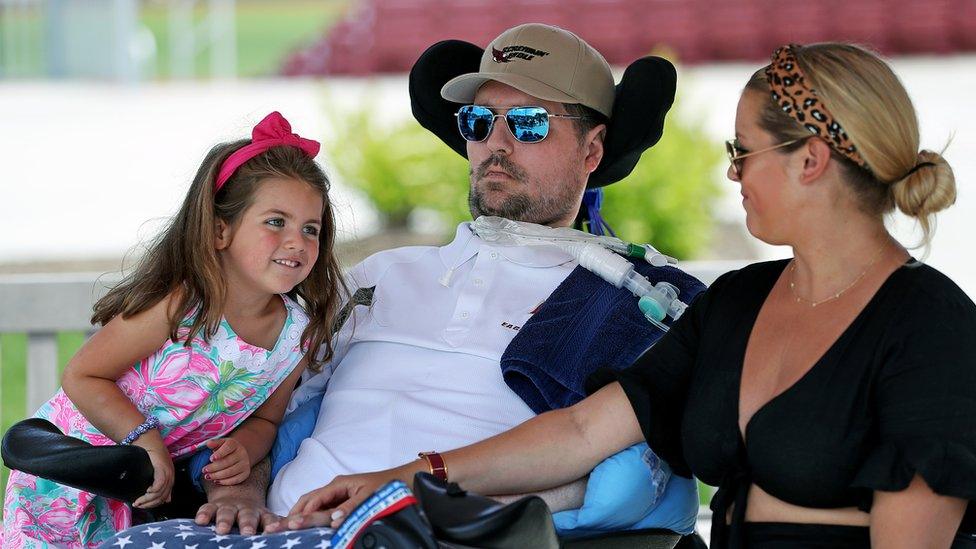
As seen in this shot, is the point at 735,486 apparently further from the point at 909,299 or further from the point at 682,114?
the point at 682,114

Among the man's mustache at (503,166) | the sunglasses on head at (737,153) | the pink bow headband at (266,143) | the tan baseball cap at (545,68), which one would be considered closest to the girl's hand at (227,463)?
the pink bow headband at (266,143)

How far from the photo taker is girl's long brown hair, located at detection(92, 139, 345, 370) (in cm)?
273

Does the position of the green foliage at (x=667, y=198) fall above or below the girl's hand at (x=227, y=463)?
below

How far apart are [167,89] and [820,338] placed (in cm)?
2238

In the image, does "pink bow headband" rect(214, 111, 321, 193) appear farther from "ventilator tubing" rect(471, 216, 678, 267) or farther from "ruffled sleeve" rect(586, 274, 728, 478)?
"ruffled sleeve" rect(586, 274, 728, 478)

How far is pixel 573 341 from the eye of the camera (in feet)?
8.98

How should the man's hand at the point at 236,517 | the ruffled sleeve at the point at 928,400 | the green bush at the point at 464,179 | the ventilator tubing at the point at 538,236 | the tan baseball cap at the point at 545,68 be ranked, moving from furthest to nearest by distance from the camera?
1. the green bush at the point at 464,179
2. the tan baseball cap at the point at 545,68
3. the ventilator tubing at the point at 538,236
4. the man's hand at the point at 236,517
5. the ruffled sleeve at the point at 928,400

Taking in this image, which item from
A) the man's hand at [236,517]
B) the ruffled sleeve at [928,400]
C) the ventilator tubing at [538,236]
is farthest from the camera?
the ventilator tubing at [538,236]

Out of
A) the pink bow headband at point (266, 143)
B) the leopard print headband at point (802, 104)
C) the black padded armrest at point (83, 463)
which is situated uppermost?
the leopard print headband at point (802, 104)

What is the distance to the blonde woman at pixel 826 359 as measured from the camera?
2041 mm

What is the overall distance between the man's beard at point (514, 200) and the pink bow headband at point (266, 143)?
17.7 inches

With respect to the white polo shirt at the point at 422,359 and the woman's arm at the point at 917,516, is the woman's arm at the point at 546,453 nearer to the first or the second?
the white polo shirt at the point at 422,359

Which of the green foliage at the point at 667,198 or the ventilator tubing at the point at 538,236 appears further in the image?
the green foliage at the point at 667,198

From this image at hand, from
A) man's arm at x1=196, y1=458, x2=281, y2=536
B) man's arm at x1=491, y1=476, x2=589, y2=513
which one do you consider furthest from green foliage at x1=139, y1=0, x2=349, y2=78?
man's arm at x1=491, y1=476, x2=589, y2=513
